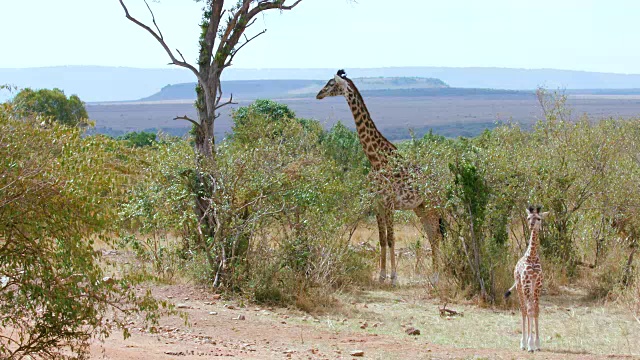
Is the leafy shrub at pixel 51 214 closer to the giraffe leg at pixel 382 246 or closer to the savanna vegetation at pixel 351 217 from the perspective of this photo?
the savanna vegetation at pixel 351 217

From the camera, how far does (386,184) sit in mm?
13023

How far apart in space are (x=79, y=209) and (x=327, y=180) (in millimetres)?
6649

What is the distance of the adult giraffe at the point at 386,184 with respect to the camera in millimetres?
13023

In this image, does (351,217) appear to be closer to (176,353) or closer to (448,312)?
(448,312)

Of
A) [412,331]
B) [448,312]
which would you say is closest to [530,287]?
[412,331]

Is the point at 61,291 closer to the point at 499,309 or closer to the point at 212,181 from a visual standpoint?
the point at 212,181

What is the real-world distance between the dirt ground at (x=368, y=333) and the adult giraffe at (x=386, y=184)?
1.33 meters

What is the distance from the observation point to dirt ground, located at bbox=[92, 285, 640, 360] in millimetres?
8438

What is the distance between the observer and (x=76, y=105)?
111 ft

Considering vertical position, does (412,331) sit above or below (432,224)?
below

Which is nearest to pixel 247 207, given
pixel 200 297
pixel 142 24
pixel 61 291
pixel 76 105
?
pixel 200 297

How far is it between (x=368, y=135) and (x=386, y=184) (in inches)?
44.8

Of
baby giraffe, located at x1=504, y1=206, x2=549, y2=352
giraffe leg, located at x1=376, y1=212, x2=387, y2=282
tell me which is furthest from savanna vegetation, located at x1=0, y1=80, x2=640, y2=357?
baby giraffe, located at x1=504, y1=206, x2=549, y2=352

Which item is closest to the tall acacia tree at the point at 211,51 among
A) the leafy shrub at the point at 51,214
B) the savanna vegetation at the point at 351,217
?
the savanna vegetation at the point at 351,217
